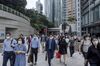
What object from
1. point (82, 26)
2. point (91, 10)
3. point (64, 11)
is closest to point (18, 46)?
point (91, 10)

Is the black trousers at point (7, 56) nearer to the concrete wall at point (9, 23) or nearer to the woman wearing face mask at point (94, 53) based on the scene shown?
the woman wearing face mask at point (94, 53)

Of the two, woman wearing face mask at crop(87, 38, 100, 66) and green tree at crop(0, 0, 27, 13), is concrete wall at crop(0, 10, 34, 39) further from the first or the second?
woman wearing face mask at crop(87, 38, 100, 66)

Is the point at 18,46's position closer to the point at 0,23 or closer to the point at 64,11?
the point at 0,23

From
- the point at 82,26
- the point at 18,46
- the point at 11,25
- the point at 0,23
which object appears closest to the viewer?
the point at 18,46

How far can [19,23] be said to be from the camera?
177ft

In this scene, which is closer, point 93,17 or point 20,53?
point 20,53

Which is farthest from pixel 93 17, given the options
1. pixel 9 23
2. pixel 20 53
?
pixel 20 53

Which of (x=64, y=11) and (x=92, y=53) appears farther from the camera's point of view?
(x=64, y=11)

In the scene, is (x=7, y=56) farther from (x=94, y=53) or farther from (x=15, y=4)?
(x=15, y=4)

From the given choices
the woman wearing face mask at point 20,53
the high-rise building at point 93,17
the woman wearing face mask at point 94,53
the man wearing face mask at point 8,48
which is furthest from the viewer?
the high-rise building at point 93,17

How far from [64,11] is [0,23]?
156262 millimetres

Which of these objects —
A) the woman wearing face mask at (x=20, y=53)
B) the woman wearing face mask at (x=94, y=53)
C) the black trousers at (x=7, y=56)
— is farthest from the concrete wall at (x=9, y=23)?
the woman wearing face mask at (x=94, y=53)

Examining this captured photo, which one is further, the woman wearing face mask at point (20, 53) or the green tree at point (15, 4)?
the green tree at point (15, 4)

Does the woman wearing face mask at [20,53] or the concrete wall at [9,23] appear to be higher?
the concrete wall at [9,23]
